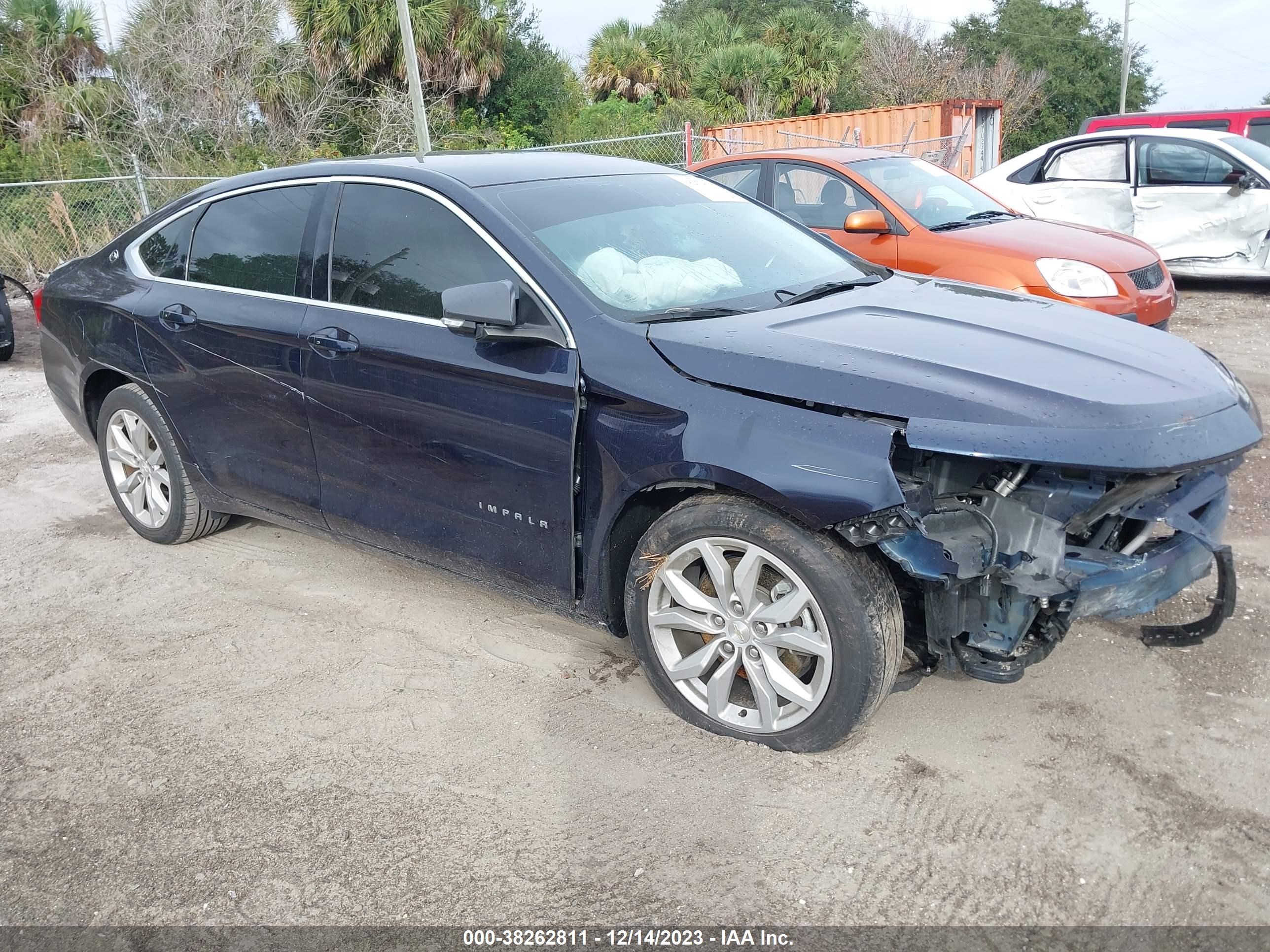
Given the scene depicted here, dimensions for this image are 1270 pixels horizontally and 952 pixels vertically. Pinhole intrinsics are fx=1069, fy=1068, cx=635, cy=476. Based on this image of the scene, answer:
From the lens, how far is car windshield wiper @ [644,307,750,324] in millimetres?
3398

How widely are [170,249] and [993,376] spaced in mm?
3638

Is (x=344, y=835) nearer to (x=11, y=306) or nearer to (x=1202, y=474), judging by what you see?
(x=1202, y=474)

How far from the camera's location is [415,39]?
2397cm

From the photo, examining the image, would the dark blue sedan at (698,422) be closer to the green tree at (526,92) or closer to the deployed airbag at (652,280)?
the deployed airbag at (652,280)

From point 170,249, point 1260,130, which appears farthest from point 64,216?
point 1260,130

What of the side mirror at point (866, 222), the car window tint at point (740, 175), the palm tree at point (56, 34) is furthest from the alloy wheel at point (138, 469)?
the palm tree at point (56, 34)

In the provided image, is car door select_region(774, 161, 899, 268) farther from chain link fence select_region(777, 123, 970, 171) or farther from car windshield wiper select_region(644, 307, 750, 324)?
chain link fence select_region(777, 123, 970, 171)

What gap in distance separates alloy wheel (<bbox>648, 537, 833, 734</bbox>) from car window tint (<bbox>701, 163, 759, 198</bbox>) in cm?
535

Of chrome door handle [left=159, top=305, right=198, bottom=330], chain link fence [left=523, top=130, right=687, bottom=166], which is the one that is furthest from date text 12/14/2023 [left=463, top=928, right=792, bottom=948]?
chain link fence [left=523, top=130, right=687, bottom=166]

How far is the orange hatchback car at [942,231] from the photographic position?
6.82 m

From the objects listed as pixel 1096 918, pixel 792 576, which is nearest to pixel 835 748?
pixel 792 576

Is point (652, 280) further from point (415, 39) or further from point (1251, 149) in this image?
point (415, 39)

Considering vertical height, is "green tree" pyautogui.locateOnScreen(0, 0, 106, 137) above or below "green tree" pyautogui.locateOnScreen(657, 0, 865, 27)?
below

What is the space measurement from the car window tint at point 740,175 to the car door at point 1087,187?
13.9ft
